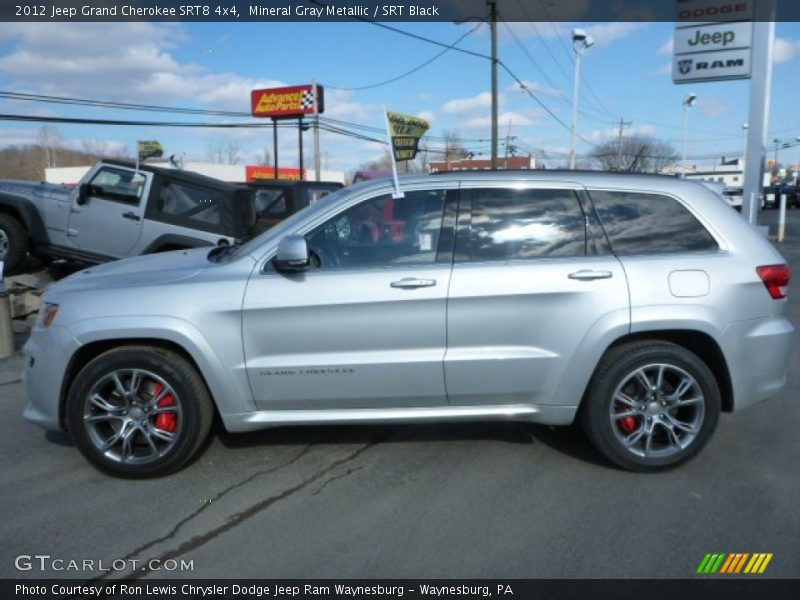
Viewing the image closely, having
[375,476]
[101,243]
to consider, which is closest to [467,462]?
[375,476]

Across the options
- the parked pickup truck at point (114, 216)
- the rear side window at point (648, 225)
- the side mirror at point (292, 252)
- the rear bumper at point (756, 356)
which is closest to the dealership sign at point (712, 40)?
the parked pickup truck at point (114, 216)

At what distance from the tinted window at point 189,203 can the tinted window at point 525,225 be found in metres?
6.32

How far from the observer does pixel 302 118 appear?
106 ft

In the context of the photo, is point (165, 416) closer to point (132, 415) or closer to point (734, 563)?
point (132, 415)

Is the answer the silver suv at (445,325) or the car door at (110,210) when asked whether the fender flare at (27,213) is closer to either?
the car door at (110,210)

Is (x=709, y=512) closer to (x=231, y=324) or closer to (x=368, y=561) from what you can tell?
(x=368, y=561)

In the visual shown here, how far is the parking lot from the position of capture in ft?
10.3

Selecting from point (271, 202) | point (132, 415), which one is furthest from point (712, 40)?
point (132, 415)

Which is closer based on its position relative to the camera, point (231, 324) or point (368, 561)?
point (368, 561)

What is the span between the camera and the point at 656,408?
159 inches

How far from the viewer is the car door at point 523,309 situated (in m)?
3.87

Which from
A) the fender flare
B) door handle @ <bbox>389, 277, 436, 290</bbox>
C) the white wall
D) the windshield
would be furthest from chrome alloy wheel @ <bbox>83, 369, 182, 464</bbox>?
the white wall

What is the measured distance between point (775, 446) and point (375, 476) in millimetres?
2768
